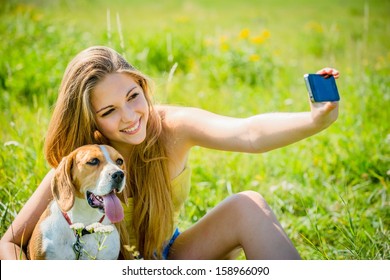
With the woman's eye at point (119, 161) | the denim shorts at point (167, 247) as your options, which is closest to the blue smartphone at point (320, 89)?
the woman's eye at point (119, 161)

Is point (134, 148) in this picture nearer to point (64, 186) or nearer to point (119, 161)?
point (119, 161)

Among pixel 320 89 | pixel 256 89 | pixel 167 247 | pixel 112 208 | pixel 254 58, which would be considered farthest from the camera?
pixel 254 58

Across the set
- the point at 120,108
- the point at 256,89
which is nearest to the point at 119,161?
the point at 120,108

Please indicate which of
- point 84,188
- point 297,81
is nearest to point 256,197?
point 84,188

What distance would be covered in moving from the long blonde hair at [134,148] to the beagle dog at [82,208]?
162 millimetres

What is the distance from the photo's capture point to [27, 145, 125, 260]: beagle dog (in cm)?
175

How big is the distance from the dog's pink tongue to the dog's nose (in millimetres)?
59

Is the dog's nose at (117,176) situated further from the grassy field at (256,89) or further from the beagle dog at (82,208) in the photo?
the grassy field at (256,89)

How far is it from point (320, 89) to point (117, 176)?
704 mm

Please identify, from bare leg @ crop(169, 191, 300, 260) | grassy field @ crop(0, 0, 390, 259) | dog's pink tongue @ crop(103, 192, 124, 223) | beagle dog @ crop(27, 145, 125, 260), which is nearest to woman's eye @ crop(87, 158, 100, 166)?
beagle dog @ crop(27, 145, 125, 260)

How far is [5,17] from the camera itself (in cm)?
523

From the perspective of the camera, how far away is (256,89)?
4457 mm

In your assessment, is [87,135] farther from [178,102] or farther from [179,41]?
[179,41]

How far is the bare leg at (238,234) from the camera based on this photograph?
78.5 inches
